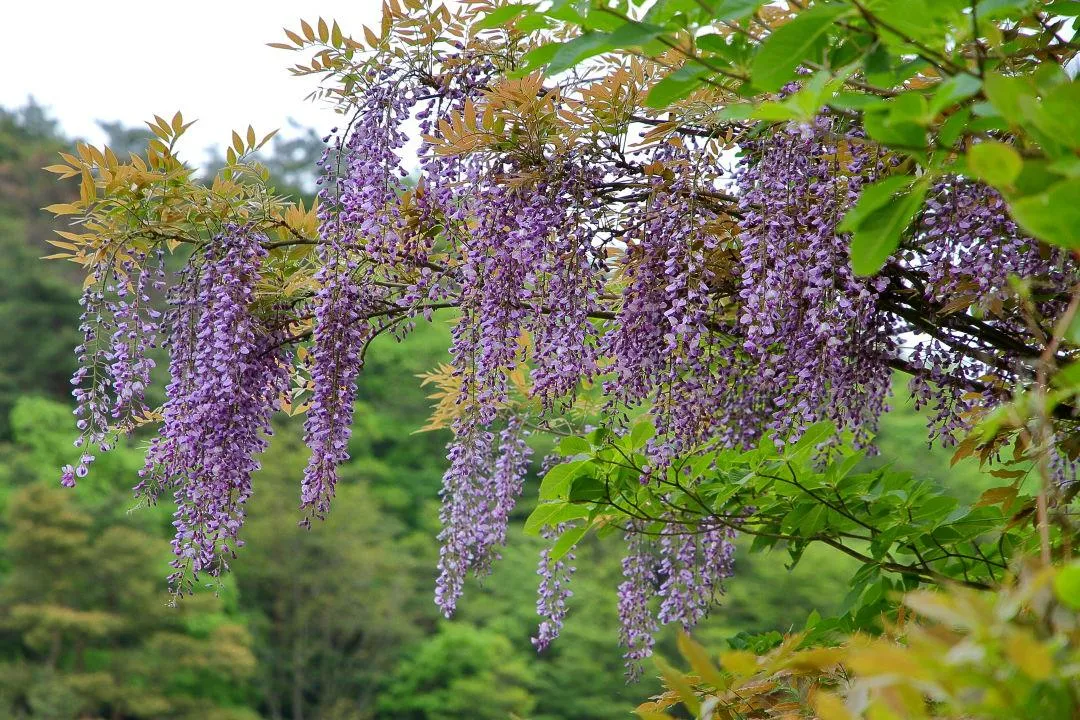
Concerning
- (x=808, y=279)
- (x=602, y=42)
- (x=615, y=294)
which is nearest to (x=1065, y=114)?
(x=602, y=42)

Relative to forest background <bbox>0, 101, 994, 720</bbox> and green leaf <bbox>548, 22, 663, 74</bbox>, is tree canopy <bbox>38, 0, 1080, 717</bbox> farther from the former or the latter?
forest background <bbox>0, 101, 994, 720</bbox>

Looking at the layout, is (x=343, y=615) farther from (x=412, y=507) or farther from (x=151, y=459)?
(x=151, y=459)

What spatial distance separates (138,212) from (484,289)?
37.3 inches

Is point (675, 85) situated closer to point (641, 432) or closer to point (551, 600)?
point (641, 432)

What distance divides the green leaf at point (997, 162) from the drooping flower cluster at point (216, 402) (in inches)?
91.5

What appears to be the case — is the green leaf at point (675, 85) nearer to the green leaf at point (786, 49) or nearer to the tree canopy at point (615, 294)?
the green leaf at point (786, 49)

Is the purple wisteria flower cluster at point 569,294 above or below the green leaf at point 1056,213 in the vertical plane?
above

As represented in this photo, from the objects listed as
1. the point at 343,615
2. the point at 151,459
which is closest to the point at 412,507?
the point at 343,615

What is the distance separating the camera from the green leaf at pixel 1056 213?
847 mm

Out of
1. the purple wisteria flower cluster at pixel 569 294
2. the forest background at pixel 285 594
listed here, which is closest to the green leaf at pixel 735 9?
the purple wisteria flower cluster at pixel 569 294

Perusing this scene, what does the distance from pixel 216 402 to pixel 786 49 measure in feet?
7.49

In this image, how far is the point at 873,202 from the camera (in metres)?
1.07

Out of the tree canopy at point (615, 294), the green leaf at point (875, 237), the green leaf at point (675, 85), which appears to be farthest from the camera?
the tree canopy at point (615, 294)

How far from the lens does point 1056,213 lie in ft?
2.81
